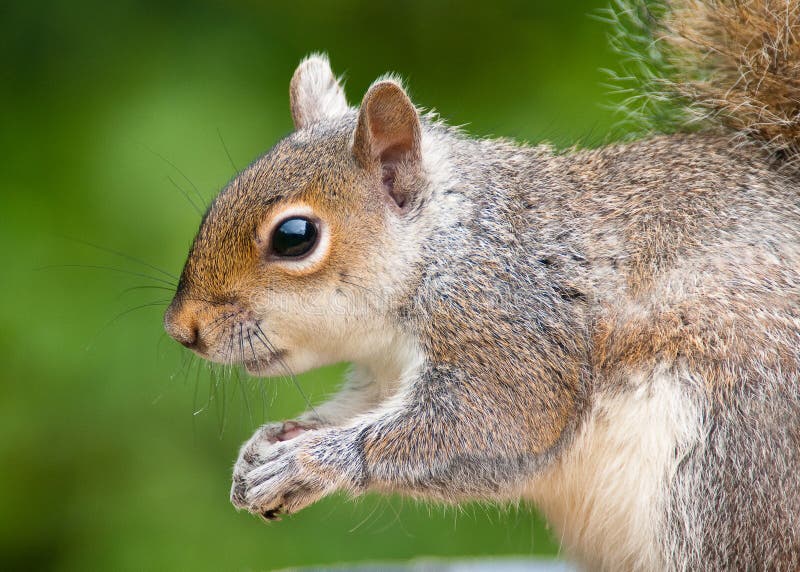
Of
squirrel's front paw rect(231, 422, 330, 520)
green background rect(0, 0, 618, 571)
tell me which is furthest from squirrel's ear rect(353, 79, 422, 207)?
green background rect(0, 0, 618, 571)

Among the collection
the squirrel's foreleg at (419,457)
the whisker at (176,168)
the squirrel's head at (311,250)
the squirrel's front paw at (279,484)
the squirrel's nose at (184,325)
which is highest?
the whisker at (176,168)

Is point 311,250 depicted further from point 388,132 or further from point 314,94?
point 314,94

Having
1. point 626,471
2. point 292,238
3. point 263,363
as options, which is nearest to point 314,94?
point 292,238

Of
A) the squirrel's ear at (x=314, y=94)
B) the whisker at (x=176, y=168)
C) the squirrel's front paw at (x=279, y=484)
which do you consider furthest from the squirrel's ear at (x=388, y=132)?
the whisker at (x=176, y=168)

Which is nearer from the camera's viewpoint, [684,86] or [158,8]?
[684,86]

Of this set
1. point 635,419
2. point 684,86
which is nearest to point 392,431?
point 635,419

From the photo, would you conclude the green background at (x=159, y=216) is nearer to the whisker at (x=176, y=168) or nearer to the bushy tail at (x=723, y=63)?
the whisker at (x=176, y=168)

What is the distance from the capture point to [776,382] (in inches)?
67.6

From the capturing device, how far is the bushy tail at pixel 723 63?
2.01 metres

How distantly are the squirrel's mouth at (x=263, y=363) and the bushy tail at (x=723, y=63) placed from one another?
0.91 metres

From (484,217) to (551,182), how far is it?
0.17 meters

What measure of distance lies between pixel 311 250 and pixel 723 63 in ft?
2.94

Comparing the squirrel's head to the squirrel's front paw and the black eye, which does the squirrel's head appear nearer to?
the black eye

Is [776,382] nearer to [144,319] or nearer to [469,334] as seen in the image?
[469,334]
